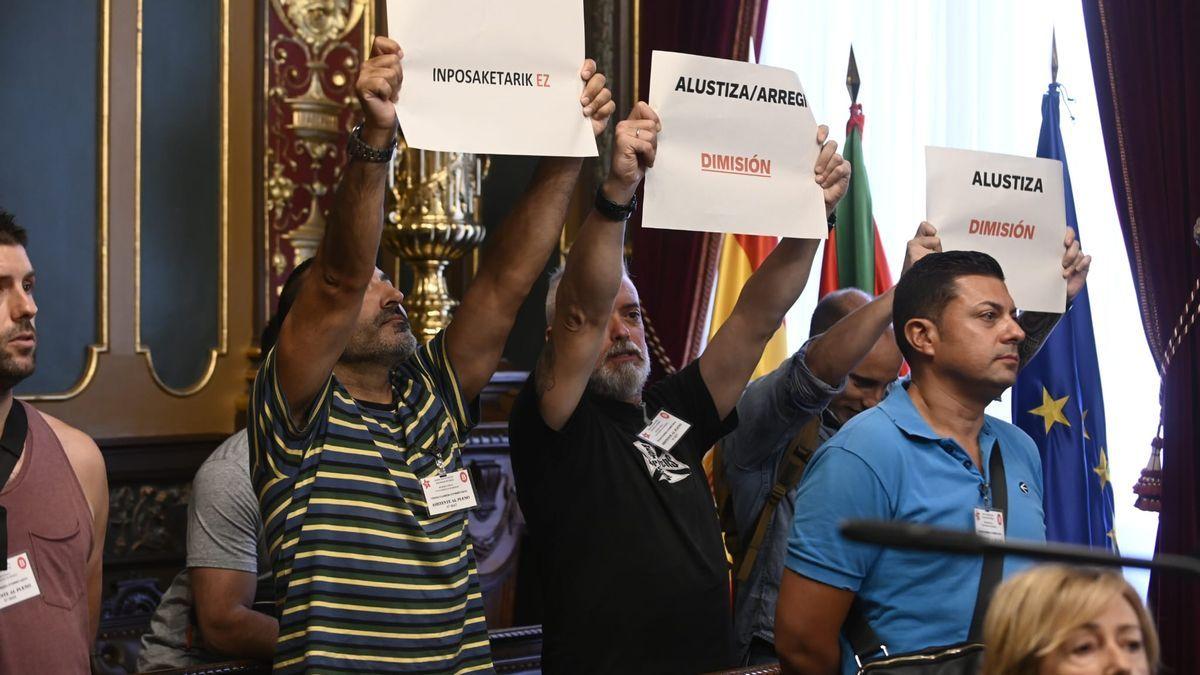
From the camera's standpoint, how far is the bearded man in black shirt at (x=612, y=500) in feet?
8.01

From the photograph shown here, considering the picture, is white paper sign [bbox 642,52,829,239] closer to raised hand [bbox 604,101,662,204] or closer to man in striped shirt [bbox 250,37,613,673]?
raised hand [bbox 604,101,662,204]

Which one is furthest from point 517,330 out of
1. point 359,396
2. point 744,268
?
point 359,396

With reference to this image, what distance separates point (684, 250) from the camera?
5.00 m

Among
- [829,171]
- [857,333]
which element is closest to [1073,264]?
[857,333]

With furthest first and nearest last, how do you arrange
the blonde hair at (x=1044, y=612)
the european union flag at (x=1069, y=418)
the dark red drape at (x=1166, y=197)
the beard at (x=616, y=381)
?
the european union flag at (x=1069, y=418), the dark red drape at (x=1166, y=197), the beard at (x=616, y=381), the blonde hair at (x=1044, y=612)

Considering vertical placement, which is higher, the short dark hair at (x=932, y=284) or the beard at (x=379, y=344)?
the short dark hair at (x=932, y=284)

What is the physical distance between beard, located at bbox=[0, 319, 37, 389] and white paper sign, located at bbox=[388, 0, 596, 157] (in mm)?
674

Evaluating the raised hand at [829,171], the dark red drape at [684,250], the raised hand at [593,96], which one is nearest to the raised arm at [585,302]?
the raised hand at [593,96]

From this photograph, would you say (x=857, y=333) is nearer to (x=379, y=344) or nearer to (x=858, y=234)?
(x=379, y=344)

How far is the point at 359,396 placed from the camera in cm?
235

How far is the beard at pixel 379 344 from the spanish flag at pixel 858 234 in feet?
6.89

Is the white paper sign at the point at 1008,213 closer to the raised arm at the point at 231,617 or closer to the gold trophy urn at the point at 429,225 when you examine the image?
the raised arm at the point at 231,617

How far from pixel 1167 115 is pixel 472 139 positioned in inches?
87.7

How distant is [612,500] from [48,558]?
94cm
